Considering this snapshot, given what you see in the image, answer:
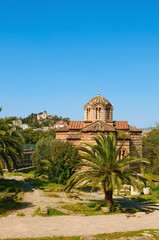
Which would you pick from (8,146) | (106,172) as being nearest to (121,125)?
(8,146)

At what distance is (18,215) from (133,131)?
17709 mm

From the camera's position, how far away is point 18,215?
31.8 feet

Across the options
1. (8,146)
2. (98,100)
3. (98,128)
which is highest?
(98,100)

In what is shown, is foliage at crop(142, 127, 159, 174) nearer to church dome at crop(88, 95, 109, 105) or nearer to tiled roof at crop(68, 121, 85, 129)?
church dome at crop(88, 95, 109, 105)

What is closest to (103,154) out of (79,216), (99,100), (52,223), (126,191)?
(79,216)

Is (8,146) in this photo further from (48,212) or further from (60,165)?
(48,212)

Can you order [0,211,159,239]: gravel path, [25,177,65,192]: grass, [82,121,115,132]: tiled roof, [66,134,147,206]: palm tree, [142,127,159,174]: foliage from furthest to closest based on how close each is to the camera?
[142,127,159,174]: foliage
[82,121,115,132]: tiled roof
[25,177,65,192]: grass
[66,134,147,206]: palm tree
[0,211,159,239]: gravel path

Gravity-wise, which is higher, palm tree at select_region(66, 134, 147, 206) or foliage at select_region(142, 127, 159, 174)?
foliage at select_region(142, 127, 159, 174)

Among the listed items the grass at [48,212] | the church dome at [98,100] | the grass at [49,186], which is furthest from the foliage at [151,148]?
the grass at [48,212]

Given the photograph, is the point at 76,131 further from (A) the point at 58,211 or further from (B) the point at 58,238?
(B) the point at 58,238

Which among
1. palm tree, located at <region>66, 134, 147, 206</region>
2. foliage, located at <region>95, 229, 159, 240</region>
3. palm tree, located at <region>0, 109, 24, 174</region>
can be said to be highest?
palm tree, located at <region>0, 109, 24, 174</region>

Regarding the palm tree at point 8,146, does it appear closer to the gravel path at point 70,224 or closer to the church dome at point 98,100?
the gravel path at point 70,224

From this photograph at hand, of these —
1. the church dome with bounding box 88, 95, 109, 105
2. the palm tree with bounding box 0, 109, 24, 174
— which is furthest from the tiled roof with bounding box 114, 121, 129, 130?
the palm tree with bounding box 0, 109, 24, 174

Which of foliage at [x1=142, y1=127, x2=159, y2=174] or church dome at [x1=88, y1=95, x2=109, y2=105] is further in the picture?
church dome at [x1=88, y1=95, x2=109, y2=105]
